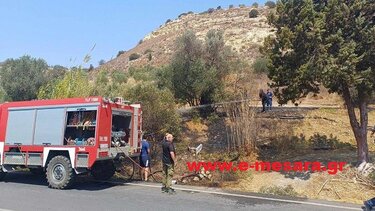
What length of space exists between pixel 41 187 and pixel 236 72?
15119 mm

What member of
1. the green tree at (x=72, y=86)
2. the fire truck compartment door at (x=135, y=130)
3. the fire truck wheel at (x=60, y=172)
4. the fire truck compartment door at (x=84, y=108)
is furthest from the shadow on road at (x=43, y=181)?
the green tree at (x=72, y=86)

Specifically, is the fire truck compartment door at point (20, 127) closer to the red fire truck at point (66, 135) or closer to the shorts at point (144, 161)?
the red fire truck at point (66, 135)

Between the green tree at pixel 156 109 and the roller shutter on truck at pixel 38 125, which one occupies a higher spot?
the green tree at pixel 156 109

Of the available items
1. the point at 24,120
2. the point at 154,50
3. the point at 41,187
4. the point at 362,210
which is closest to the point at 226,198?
the point at 362,210

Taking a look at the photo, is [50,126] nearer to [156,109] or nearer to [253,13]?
[156,109]

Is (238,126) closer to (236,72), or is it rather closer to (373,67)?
(373,67)

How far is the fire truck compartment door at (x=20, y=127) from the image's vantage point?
38.7 feet

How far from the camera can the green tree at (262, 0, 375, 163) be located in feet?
42.1

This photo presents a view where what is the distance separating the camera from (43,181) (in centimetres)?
1252

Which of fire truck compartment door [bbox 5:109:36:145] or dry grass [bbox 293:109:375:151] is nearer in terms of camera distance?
fire truck compartment door [bbox 5:109:36:145]

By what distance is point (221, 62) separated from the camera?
77.9 feet

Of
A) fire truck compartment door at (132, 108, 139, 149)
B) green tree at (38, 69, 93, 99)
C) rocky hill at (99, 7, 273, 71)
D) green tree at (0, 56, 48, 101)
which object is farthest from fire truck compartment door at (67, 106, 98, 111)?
rocky hill at (99, 7, 273, 71)

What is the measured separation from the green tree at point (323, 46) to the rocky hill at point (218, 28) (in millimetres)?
34765

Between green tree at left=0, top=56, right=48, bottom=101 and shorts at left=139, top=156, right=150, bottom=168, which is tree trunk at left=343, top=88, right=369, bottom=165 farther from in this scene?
green tree at left=0, top=56, right=48, bottom=101
